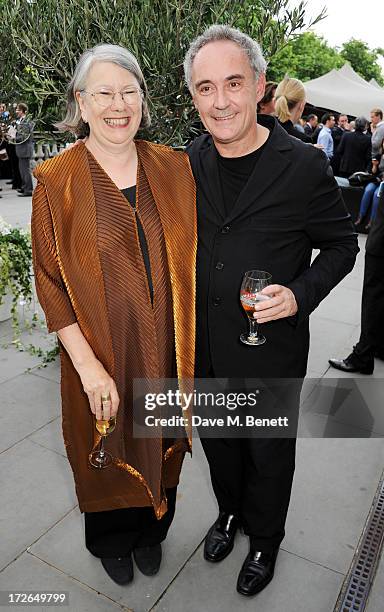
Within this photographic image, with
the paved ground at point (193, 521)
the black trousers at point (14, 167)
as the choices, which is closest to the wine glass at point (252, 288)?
the paved ground at point (193, 521)

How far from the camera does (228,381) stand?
2.25m

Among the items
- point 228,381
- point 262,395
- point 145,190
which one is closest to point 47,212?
point 145,190

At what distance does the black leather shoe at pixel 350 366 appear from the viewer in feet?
14.9

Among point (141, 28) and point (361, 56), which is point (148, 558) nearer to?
point (141, 28)

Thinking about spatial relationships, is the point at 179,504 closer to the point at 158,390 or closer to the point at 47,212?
the point at 158,390

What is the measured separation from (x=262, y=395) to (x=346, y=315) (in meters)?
3.91

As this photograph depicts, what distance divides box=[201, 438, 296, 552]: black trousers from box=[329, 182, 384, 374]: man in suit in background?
2.33 meters

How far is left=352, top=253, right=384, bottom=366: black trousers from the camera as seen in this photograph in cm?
436

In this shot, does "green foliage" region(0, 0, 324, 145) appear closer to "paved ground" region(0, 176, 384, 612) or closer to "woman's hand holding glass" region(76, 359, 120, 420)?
"woman's hand holding glass" region(76, 359, 120, 420)

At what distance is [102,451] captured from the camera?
218 cm

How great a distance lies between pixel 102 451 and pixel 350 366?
2.98 metres

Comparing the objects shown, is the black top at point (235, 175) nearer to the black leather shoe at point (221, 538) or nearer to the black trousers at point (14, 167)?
the black leather shoe at point (221, 538)

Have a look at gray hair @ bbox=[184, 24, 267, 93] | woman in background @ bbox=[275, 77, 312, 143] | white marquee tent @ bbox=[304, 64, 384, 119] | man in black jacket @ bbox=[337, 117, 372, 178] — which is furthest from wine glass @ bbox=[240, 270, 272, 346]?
white marquee tent @ bbox=[304, 64, 384, 119]

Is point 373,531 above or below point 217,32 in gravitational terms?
below
